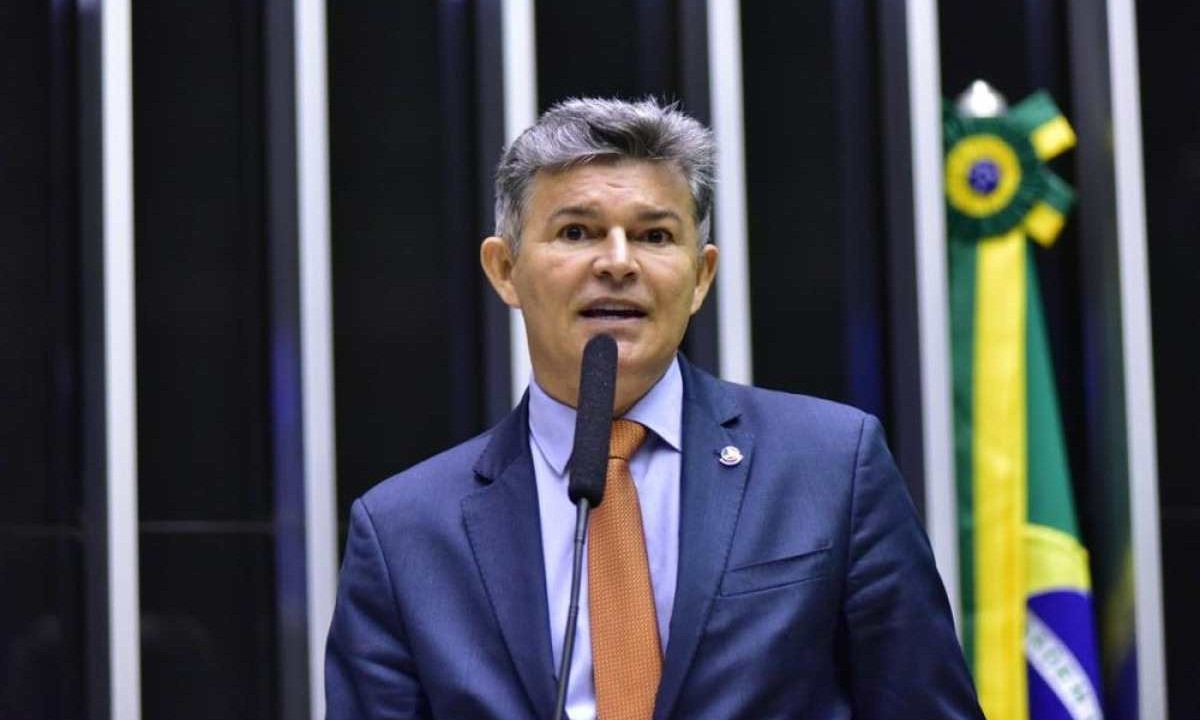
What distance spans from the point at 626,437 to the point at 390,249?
212 cm

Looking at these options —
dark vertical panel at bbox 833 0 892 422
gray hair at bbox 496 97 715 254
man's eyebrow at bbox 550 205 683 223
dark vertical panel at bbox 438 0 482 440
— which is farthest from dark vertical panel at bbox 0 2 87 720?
man's eyebrow at bbox 550 205 683 223

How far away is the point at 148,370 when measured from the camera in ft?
14.4

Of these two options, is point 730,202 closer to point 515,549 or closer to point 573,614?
point 515,549

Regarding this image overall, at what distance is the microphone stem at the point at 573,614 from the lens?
1.90 metres

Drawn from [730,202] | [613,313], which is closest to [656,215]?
[613,313]

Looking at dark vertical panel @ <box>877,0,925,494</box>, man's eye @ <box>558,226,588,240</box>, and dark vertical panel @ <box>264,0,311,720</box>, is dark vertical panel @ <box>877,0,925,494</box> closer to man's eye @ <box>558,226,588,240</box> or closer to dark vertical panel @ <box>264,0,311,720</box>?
dark vertical panel @ <box>264,0,311,720</box>

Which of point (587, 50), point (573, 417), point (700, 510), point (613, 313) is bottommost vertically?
point (700, 510)

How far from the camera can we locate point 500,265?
256cm

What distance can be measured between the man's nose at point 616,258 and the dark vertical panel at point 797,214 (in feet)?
6.77

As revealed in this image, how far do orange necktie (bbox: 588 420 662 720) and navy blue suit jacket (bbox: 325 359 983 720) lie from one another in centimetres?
4

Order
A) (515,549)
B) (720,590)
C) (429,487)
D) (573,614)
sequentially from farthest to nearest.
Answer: (429,487) < (515,549) < (720,590) < (573,614)

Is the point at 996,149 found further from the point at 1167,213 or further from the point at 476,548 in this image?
the point at 476,548

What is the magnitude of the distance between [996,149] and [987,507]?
2.46ft

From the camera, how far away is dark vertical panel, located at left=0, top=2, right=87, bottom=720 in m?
4.31
